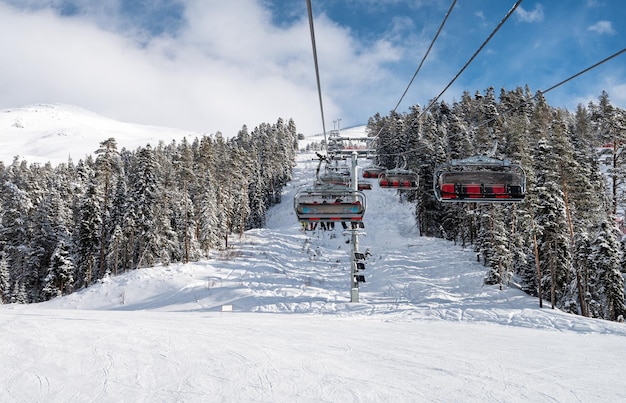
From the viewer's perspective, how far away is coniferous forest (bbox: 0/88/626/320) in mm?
25578

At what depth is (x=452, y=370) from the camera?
8.05 meters

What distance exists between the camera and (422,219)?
163 ft

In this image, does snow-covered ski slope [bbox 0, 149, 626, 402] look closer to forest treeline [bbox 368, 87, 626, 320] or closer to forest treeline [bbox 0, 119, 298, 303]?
forest treeline [bbox 368, 87, 626, 320]

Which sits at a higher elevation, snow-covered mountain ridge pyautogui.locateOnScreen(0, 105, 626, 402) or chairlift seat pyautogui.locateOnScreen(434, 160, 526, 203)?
chairlift seat pyautogui.locateOnScreen(434, 160, 526, 203)

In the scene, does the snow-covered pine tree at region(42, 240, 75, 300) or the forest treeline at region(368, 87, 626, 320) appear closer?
the forest treeline at region(368, 87, 626, 320)

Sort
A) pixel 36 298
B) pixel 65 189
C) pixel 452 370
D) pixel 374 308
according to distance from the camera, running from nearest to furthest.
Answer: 1. pixel 452 370
2. pixel 374 308
3. pixel 36 298
4. pixel 65 189

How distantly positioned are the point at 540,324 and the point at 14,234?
179 ft

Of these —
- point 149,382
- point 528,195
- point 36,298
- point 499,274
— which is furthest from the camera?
point 36,298

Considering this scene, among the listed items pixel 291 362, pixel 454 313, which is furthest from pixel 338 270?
pixel 291 362

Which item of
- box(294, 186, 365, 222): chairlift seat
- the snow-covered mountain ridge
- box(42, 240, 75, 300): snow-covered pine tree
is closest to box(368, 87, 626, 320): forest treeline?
box(294, 186, 365, 222): chairlift seat

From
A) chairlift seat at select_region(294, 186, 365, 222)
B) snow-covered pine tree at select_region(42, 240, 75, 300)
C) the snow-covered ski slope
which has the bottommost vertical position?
snow-covered pine tree at select_region(42, 240, 75, 300)

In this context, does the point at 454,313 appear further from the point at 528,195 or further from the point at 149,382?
the point at 149,382

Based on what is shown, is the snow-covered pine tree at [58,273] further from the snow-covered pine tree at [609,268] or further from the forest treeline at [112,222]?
the snow-covered pine tree at [609,268]

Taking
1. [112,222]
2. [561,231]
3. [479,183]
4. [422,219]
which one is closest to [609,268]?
[561,231]
